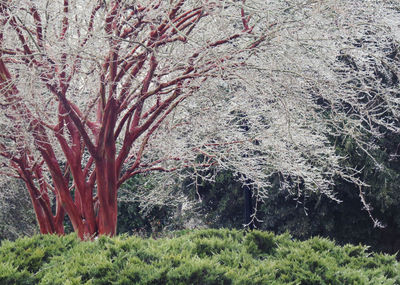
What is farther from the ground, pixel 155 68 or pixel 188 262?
pixel 155 68

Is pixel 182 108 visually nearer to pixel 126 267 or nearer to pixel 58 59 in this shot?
pixel 58 59

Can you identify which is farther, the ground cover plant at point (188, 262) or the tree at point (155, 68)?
the tree at point (155, 68)

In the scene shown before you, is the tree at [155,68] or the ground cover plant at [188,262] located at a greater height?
the tree at [155,68]

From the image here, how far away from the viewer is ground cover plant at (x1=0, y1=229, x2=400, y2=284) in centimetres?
329

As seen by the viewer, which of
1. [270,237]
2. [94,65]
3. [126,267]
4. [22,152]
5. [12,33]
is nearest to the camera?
[126,267]

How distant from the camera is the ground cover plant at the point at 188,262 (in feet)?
10.8

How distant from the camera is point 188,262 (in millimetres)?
3377

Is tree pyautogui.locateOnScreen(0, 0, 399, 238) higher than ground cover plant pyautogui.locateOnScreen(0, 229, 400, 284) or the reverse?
higher

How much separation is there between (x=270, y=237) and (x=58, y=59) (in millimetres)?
2864

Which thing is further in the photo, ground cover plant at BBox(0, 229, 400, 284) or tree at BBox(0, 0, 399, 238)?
tree at BBox(0, 0, 399, 238)

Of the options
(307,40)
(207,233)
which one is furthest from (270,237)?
(307,40)

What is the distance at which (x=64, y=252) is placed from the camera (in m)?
3.91

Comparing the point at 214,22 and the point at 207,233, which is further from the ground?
the point at 214,22

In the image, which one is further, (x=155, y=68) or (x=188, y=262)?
(x=155, y=68)
